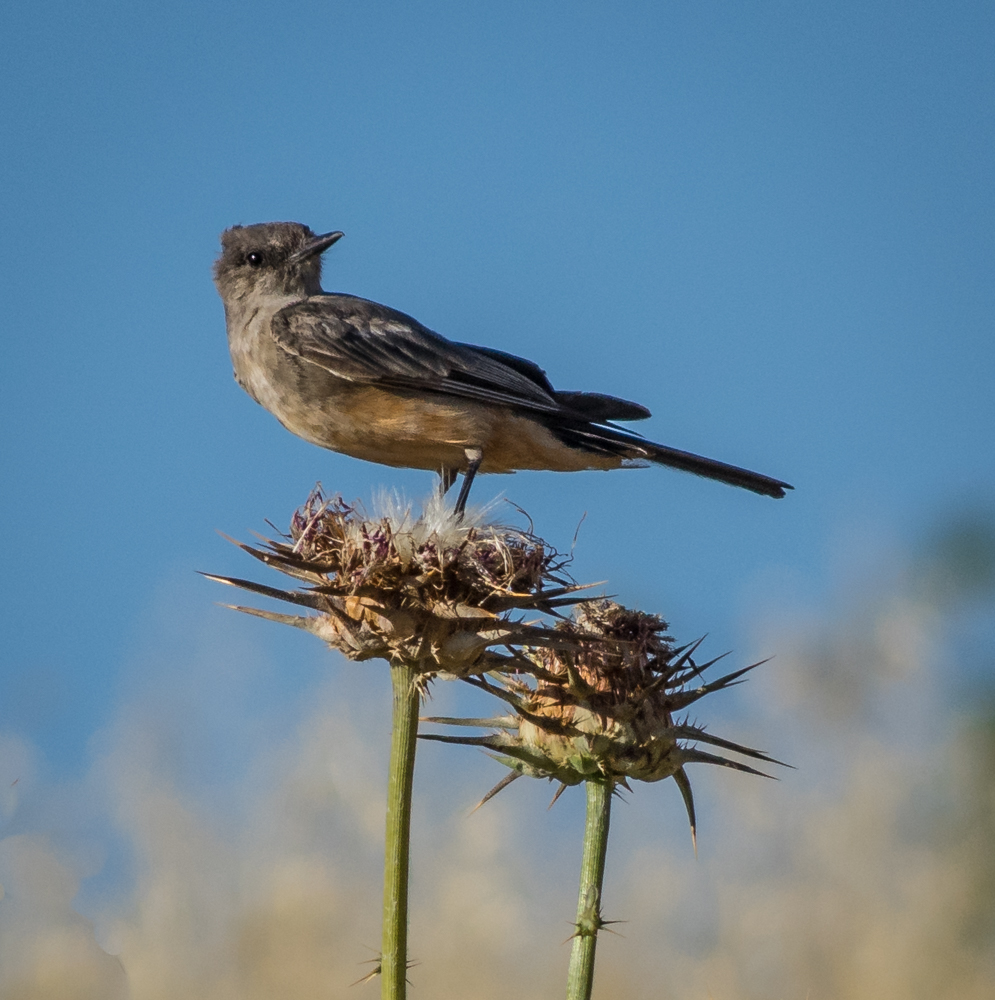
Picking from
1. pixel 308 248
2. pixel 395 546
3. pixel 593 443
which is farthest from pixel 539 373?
pixel 395 546

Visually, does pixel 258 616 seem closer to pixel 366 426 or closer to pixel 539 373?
pixel 366 426

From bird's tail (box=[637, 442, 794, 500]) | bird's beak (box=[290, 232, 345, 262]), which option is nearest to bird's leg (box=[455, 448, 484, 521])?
bird's tail (box=[637, 442, 794, 500])

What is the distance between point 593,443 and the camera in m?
6.64

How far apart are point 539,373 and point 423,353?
0.75m

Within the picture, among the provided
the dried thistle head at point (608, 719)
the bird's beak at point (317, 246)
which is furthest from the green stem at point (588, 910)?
the bird's beak at point (317, 246)

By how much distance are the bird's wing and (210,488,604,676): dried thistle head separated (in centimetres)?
199

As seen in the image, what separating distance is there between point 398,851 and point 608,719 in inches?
51.7

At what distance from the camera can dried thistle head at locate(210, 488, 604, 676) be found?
4152 mm

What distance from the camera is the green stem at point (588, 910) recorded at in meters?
4.07

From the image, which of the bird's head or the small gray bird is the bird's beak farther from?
the small gray bird

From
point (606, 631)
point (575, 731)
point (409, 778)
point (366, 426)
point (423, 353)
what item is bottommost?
point (409, 778)

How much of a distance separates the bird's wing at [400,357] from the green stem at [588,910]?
2605 millimetres

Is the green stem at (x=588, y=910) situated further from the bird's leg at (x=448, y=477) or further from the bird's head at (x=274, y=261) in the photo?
the bird's head at (x=274, y=261)

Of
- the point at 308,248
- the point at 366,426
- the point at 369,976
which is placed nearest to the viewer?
the point at 369,976
